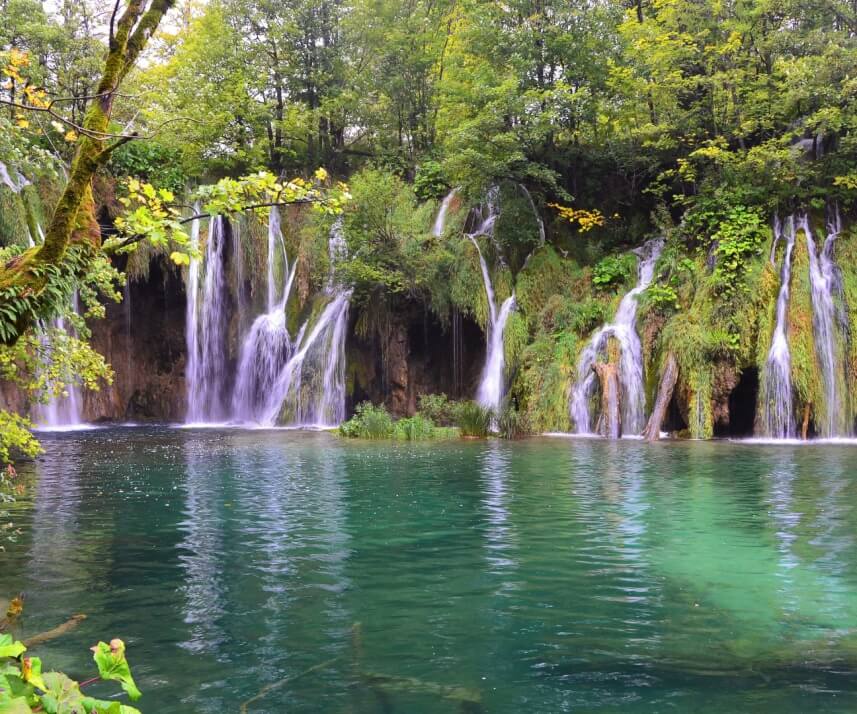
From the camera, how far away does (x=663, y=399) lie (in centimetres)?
1822

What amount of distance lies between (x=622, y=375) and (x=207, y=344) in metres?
12.8

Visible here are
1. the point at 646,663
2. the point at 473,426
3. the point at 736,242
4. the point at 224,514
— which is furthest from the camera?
the point at 736,242

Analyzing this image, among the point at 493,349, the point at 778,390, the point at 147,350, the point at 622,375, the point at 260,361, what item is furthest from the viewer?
the point at 147,350

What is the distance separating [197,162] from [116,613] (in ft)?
74.0

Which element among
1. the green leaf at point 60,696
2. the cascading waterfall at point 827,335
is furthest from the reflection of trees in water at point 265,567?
the cascading waterfall at point 827,335

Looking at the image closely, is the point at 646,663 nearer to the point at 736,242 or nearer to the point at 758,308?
the point at 758,308

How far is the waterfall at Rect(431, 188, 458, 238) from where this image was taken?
2453 centimetres

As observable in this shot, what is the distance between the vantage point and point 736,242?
20.1 metres

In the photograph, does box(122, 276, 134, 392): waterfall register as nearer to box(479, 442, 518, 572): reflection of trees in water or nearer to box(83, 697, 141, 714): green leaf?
box(479, 442, 518, 572): reflection of trees in water

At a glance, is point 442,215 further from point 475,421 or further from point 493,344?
point 475,421

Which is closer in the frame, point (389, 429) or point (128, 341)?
point (389, 429)

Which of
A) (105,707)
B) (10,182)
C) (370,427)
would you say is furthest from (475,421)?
(105,707)

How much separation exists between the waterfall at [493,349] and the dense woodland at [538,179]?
241mm

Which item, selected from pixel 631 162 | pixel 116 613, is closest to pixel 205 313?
pixel 631 162
